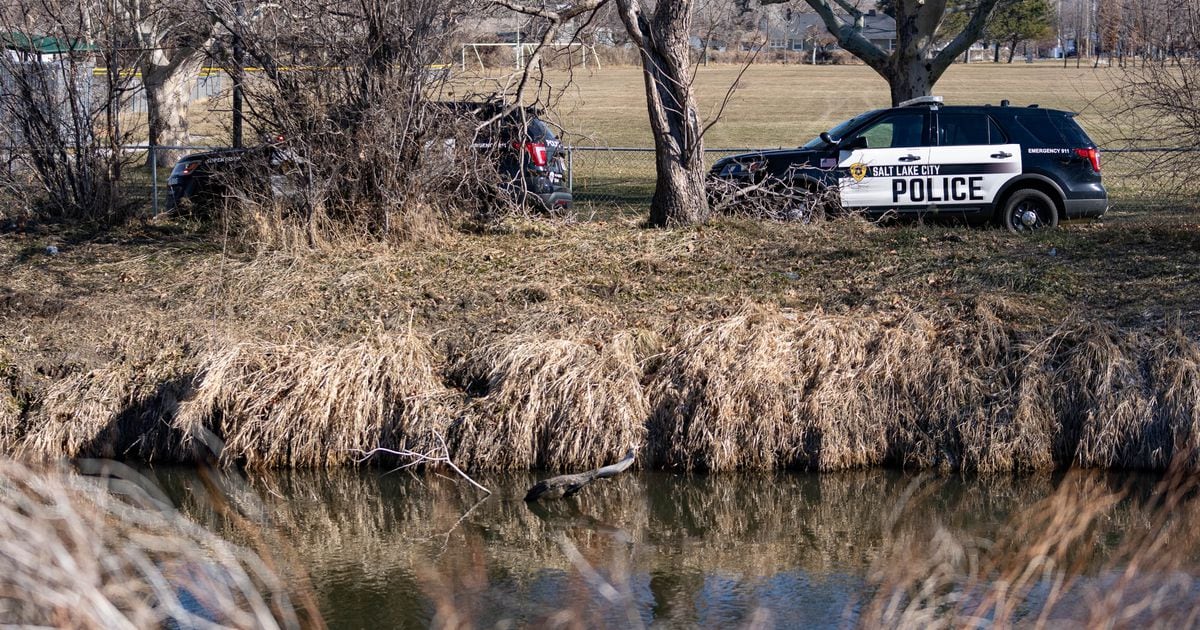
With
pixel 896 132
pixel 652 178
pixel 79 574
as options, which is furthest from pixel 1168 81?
pixel 79 574

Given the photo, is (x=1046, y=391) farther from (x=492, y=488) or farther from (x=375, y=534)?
(x=375, y=534)

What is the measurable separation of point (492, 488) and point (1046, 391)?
421 cm

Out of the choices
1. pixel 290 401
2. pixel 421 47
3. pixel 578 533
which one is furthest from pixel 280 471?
pixel 421 47

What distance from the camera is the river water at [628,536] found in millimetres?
6559

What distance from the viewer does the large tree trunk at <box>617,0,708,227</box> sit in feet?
40.1

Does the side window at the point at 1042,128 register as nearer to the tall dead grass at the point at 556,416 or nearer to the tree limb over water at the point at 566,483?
the tall dead grass at the point at 556,416

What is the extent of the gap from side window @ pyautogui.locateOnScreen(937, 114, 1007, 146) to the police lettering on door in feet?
1.16

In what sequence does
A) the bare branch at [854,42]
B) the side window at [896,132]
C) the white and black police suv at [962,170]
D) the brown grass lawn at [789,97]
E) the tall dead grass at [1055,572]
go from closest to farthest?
the tall dead grass at [1055,572] < the white and black police suv at [962,170] < the side window at [896,132] < the bare branch at [854,42] < the brown grass lawn at [789,97]

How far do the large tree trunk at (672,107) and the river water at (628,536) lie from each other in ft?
14.0

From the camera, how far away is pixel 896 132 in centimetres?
1319

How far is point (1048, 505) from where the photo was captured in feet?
26.2

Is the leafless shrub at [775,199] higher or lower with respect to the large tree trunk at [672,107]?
lower

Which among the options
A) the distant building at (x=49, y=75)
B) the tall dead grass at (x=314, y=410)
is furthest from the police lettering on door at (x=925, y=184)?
the distant building at (x=49, y=75)

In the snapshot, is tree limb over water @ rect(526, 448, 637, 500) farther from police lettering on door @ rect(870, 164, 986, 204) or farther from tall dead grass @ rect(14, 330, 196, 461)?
police lettering on door @ rect(870, 164, 986, 204)
